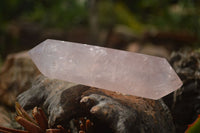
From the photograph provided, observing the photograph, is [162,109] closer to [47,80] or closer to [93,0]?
[47,80]

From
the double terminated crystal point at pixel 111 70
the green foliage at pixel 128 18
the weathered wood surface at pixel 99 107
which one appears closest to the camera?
the weathered wood surface at pixel 99 107

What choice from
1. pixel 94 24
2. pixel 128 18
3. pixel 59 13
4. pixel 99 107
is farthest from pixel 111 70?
pixel 128 18

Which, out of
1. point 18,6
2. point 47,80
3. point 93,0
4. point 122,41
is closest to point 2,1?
point 18,6

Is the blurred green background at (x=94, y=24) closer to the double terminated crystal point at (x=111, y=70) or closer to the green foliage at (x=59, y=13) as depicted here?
the green foliage at (x=59, y=13)

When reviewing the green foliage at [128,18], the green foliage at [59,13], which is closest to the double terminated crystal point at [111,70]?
the green foliage at [59,13]

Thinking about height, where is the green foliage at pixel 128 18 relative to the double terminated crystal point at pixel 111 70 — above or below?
below

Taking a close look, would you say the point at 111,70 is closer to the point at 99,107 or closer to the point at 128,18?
the point at 99,107
